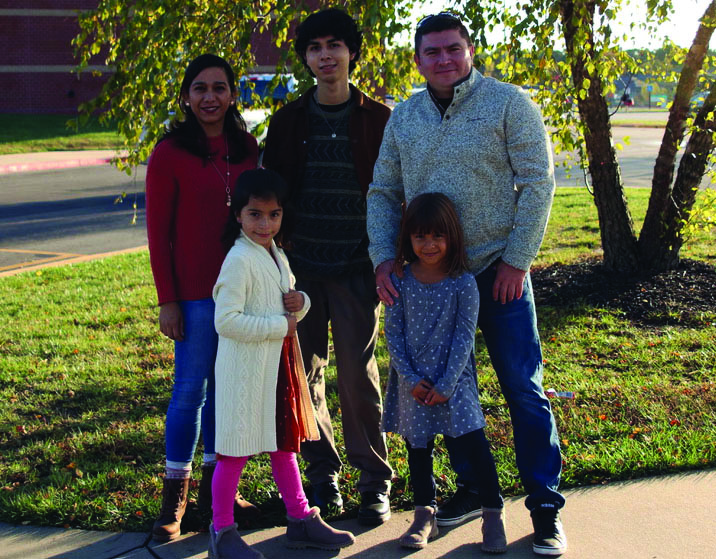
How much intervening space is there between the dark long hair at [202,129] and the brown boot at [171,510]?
1299mm

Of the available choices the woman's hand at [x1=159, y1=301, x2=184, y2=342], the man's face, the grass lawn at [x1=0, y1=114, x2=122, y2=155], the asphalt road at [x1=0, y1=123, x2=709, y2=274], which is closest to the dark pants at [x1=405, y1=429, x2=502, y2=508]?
the woman's hand at [x1=159, y1=301, x2=184, y2=342]

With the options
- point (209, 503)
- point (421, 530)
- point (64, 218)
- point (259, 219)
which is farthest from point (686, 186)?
point (64, 218)

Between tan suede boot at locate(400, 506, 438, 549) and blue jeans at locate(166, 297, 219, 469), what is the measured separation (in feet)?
3.01

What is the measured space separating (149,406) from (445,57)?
279 cm

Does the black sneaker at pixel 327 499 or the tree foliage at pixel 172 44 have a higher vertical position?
the tree foliage at pixel 172 44

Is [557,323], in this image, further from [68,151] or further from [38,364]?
[68,151]

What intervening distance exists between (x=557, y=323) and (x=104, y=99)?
11.3ft

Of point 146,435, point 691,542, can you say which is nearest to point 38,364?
point 146,435

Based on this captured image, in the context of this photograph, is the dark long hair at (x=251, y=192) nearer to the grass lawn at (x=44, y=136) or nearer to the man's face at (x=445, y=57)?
the man's face at (x=445, y=57)

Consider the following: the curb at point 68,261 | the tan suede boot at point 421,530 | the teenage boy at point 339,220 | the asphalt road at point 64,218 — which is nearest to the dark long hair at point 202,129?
the teenage boy at point 339,220

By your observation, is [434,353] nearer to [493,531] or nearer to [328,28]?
[493,531]

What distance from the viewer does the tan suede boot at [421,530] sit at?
323 centimetres

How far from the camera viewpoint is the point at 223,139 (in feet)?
11.6

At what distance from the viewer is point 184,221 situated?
134 inches
